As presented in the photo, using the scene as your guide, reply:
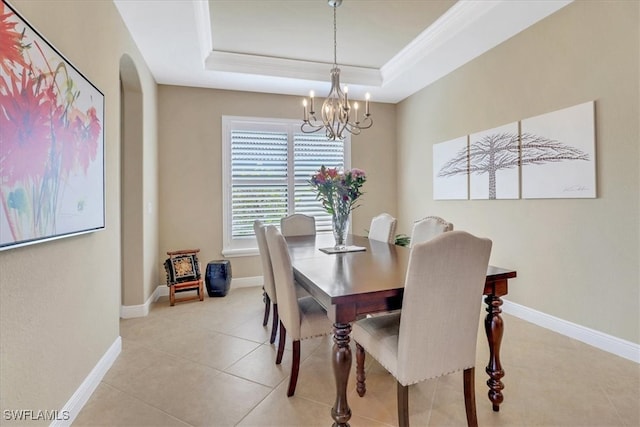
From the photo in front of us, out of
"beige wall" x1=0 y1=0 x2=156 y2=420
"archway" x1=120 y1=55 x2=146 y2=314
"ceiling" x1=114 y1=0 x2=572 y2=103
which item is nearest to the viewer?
"beige wall" x1=0 y1=0 x2=156 y2=420

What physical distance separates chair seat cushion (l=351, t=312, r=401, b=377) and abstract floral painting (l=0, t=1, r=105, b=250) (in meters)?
1.55

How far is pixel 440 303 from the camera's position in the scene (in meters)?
1.38

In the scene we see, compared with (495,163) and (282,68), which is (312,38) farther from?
(495,163)

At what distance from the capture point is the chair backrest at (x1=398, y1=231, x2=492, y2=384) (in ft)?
4.32

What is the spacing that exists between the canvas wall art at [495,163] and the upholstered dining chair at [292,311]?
2352 mm

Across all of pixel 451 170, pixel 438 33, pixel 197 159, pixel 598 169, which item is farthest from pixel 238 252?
pixel 598 169

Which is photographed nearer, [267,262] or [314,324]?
[314,324]

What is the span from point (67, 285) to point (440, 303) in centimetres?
185

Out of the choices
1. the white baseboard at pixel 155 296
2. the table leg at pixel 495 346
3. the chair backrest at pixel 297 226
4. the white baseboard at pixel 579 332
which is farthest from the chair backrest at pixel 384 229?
the white baseboard at pixel 155 296

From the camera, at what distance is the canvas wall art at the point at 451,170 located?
12.1 feet

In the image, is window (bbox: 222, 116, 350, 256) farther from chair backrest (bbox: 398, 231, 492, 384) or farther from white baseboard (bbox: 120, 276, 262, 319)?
chair backrest (bbox: 398, 231, 492, 384)

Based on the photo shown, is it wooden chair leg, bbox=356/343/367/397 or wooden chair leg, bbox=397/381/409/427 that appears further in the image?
wooden chair leg, bbox=356/343/367/397

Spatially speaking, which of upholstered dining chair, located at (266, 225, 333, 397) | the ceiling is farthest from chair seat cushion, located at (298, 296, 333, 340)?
the ceiling

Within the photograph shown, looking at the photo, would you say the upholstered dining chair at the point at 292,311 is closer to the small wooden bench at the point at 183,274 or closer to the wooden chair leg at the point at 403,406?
the wooden chair leg at the point at 403,406
